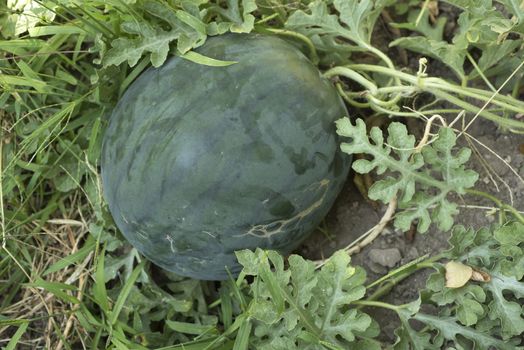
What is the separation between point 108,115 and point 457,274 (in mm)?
1153

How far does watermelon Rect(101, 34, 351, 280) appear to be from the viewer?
172 centimetres

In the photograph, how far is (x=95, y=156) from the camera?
218 centimetres

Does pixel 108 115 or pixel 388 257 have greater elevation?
pixel 108 115

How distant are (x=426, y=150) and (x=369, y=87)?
313 mm

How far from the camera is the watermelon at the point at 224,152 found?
1.72 meters

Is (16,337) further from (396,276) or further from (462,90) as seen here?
(462,90)

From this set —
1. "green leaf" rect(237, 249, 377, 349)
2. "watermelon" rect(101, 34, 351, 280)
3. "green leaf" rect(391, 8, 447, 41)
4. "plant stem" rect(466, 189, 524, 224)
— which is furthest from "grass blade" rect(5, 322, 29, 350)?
"green leaf" rect(391, 8, 447, 41)

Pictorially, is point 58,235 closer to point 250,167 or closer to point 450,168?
point 250,167

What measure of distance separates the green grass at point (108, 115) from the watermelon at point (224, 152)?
100 mm

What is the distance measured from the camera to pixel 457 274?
1.80m

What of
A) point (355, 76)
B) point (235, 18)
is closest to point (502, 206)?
point (355, 76)

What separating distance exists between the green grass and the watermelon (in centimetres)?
10

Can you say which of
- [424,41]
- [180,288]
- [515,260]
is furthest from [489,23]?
[180,288]

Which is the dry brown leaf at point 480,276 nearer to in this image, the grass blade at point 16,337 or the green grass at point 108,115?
the green grass at point 108,115
